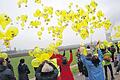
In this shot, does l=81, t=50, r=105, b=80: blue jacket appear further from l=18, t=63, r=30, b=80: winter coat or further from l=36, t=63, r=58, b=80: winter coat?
l=18, t=63, r=30, b=80: winter coat

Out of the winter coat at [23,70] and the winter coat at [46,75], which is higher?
the winter coat at [46,75]

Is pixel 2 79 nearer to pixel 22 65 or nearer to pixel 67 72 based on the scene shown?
pixel 67 72

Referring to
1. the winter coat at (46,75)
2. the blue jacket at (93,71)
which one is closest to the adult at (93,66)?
the blue jacket at (93,71)

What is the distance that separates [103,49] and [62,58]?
761 cm

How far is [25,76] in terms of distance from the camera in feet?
51.9

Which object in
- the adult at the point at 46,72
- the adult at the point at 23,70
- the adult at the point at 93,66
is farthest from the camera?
the adult at the point at 23,70

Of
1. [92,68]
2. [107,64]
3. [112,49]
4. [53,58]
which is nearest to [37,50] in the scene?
[53,58]

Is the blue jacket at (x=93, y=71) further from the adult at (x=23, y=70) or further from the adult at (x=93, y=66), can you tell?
the adult at (x=23, y=70)

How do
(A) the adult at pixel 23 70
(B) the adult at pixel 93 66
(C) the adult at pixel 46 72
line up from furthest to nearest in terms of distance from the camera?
(A) the adult at pixel 23 70, (B) the adult at pixel 93 66, (C) the adult at pixel 46 72

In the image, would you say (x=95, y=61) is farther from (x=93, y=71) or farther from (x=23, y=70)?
(x=23, y=70)

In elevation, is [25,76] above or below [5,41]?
below

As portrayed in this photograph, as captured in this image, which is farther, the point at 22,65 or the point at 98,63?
the point at 22,65

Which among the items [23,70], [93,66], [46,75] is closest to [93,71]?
[93,66]

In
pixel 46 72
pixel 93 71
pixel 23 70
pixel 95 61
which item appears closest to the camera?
pixel 46 72
